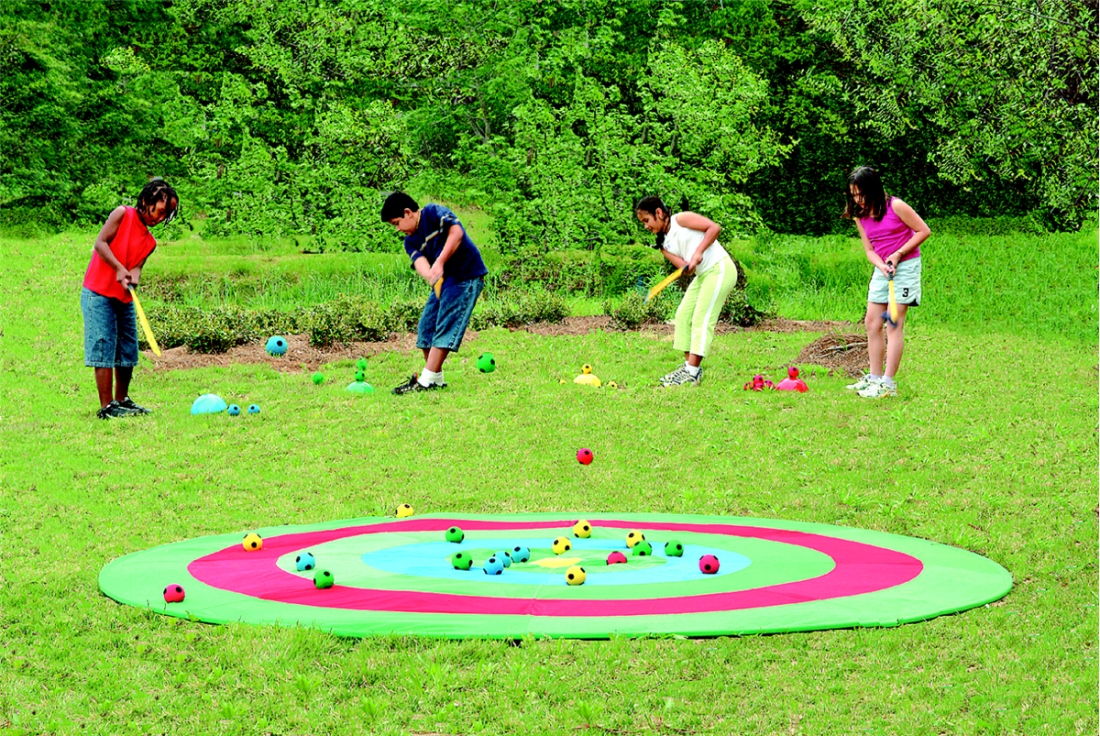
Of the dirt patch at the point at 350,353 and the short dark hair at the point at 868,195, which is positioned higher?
the short dark hair at the point at 868,195

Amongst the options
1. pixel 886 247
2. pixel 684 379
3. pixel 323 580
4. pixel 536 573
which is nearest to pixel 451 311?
pixel 684 379

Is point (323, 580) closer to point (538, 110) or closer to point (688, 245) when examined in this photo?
point (688, 245)

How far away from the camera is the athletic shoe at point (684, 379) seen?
398 inches

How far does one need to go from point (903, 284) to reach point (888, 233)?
482 millimetres

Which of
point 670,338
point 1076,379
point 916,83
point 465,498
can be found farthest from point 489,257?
point 465,498

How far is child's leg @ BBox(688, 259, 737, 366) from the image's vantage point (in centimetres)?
992

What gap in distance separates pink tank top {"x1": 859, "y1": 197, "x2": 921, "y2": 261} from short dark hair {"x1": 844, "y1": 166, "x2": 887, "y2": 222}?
2.2 inches

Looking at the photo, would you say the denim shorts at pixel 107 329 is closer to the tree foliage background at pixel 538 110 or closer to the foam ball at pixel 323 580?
the foam ball at pixel 323 580

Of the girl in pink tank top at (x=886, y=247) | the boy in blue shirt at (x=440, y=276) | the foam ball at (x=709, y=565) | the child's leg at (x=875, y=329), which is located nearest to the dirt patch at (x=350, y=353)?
the child's leg at (x=875, y=329)

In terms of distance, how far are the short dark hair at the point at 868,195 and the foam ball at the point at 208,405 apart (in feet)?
19.5

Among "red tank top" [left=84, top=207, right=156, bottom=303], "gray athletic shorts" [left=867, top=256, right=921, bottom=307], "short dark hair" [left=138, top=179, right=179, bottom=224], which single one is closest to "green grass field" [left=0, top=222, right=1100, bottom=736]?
"gray athletic shorts" [left=867, top=256, right=921, bottom=307]

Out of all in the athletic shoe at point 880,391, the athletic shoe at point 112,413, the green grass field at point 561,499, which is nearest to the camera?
the green grass field at point 561,499

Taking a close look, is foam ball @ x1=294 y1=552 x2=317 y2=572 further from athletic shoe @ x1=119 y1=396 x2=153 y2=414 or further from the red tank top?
athletic shoe @ x1=119 y1=396 x2=153 y2=414

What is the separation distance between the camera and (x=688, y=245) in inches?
397
